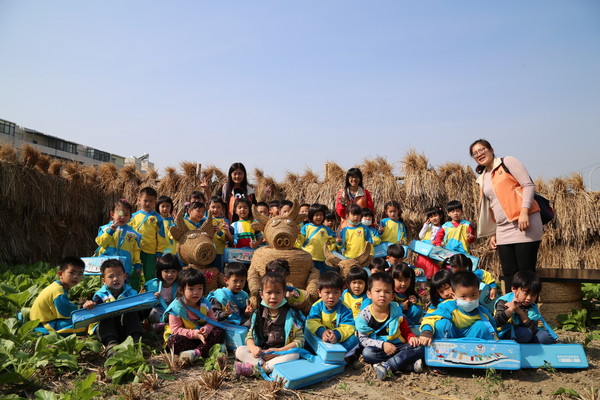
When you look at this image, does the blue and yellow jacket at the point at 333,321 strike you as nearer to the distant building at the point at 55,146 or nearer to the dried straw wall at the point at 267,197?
the dried straw wall at the point at 267,197

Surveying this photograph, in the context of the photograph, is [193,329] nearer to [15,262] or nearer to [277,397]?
[277,397]

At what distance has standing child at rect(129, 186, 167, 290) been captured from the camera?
615 centimetres

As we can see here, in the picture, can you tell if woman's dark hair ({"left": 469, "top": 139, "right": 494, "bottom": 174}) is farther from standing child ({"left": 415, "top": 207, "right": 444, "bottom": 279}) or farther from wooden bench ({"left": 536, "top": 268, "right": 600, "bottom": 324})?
standing child ({"left": 415, "top": 207, "right": 444, "bottom": 279})

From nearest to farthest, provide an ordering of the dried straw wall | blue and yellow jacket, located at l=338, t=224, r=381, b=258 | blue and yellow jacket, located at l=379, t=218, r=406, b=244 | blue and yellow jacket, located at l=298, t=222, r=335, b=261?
blue and yellow jacket, located at l=298, t=222, r=335, b=261
blue and yellow jacket, located at l=338, t=224, r=381, b=258
blue and yellow jacket, located at l=379, t=218, r=406, b=244
the dried straw wall

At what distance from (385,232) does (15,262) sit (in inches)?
295

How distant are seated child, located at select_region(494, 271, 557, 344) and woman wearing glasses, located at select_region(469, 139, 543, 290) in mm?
455

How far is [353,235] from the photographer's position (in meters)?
6.30

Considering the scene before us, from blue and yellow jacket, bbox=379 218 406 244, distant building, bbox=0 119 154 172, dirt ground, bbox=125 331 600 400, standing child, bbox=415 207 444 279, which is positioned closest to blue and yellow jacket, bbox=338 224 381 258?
blue and yellow jacket, bbox=379 218 406 244

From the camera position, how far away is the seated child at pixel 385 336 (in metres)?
3.65

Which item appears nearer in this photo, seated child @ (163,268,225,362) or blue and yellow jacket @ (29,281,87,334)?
seated child @ (163,268,225,362)

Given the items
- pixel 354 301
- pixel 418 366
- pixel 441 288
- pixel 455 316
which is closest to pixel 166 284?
pixel 354 301

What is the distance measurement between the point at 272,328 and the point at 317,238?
2387 mm

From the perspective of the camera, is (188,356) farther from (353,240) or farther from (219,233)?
(353,240)

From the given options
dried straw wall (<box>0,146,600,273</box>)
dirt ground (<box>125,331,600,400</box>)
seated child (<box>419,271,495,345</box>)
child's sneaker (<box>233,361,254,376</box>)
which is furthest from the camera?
dried straw wall (<box>0,146,600,273</box>)
